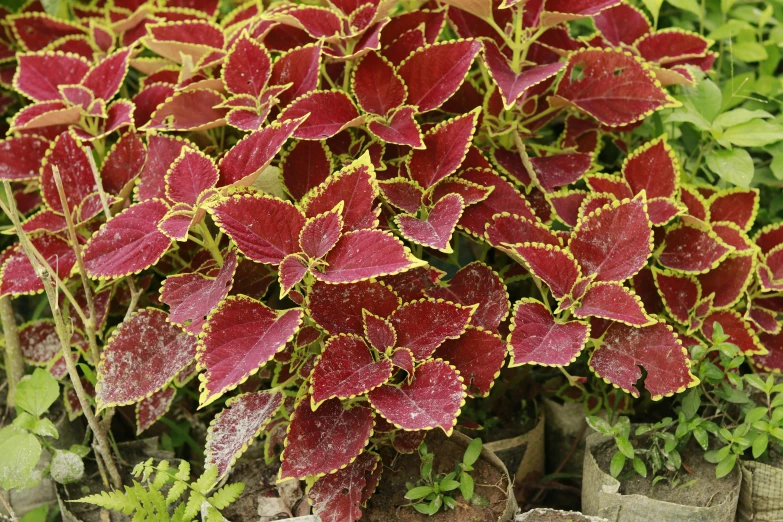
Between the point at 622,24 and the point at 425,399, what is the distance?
0.79 meters

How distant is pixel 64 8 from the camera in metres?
1.63

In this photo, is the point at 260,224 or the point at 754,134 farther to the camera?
the point at 754,134

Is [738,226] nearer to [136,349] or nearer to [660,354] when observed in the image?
[660,354]

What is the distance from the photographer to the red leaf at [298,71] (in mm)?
1138

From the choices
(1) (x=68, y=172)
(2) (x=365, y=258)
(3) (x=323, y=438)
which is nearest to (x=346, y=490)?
(3) (x=323, y=438)

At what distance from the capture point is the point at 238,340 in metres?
0.93

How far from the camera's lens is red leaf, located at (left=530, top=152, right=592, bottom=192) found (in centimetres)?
118

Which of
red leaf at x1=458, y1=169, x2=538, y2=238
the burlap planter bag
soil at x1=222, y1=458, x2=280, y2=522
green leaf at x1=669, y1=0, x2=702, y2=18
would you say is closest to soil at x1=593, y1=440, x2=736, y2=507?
the burlap planter bag

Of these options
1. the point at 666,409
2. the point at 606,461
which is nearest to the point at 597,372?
the point at 606,461

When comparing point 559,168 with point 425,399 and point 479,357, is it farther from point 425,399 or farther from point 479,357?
point 425,399

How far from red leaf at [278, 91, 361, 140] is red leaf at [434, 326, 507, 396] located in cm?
33

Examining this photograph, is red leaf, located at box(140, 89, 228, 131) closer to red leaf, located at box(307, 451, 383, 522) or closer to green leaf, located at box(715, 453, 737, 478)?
red leaf, located at box(307, 451, 383, 522)

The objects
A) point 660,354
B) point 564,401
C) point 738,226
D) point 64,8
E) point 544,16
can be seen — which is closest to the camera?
point 660,354

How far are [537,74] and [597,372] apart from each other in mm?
425
